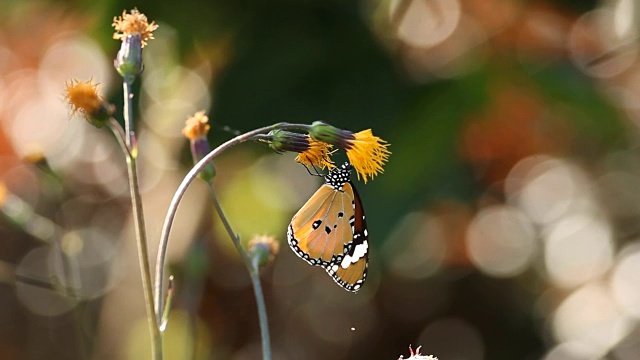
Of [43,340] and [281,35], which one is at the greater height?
[281,35]

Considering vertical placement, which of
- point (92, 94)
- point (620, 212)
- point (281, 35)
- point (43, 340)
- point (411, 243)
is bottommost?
point (92, 94)

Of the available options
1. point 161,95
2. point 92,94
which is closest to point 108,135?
point 161,95

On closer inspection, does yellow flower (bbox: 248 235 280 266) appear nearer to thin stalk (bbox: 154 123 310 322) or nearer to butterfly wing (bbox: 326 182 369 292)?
butterfly wing (bbox: 326 182 369 292)

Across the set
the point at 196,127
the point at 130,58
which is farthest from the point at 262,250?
the point at 130,58

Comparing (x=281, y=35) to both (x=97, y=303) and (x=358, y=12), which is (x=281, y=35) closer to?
(x=358, y=12)

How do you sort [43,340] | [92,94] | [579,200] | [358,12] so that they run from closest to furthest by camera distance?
1. [92,94]
2. [358,12]
3. [579,200]
4. [43,340]

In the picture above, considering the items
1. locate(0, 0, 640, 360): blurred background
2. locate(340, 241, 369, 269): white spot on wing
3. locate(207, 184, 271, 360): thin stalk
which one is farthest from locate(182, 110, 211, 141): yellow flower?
locate(0, 0, 640, 360): blurred background

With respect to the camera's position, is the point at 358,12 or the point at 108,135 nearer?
the point at 358,12

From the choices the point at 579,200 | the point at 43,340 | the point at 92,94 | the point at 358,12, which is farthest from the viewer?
the point at 43,340
